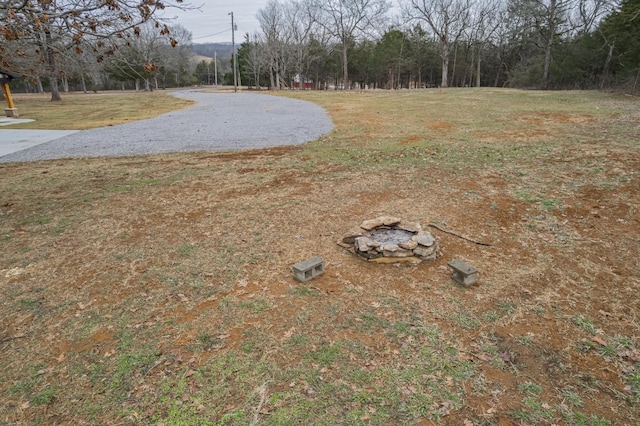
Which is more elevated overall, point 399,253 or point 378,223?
point 378,223

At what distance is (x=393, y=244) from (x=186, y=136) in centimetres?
923

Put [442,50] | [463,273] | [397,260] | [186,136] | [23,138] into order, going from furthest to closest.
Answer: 1. [442,50]
2. [23,138]
3. [186,136]
4. [397,260]
5. [463,273]

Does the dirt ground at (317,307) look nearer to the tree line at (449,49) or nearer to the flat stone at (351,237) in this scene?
the flat stone at (351,237)

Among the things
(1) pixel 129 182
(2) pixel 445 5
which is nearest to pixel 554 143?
(1) pixel 129 182

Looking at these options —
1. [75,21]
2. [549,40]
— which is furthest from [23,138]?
[549,40]

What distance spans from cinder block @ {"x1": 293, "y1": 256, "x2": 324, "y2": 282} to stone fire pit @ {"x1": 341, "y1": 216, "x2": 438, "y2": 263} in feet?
1.87

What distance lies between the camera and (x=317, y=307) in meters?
3.00

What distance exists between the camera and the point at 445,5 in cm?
3100

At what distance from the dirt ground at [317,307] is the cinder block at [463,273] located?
71 millimetres

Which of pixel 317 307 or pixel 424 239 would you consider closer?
pixel 317 307

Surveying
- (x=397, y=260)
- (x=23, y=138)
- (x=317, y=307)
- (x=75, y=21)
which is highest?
(x=75, y=21)

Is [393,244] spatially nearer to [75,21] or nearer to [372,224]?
[372,224]

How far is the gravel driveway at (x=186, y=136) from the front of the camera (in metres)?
9.09

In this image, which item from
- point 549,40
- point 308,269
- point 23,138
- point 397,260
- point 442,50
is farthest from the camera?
point 442,50
